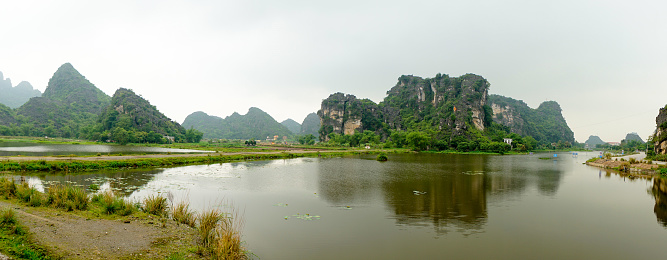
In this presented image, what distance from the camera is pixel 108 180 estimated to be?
62.6 feet

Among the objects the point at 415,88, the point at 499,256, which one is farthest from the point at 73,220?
the point at 415,88

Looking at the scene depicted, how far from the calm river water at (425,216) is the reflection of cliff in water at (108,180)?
2.2 inches

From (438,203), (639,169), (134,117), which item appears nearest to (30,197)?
(438,203)

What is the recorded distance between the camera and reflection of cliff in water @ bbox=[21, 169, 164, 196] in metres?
16.8

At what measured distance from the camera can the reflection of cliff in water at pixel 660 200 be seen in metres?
14.1

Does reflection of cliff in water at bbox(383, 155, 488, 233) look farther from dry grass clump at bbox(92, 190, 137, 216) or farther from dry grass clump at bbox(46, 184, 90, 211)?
dry grass clump at bbox(46, 184, 90, 211)

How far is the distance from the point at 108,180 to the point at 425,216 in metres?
20.2

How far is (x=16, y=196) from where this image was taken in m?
10.8

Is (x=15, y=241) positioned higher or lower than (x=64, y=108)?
lower

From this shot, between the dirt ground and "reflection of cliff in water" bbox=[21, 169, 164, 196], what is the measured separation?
7.23 meters

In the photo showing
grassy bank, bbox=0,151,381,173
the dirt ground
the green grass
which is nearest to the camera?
the green grass

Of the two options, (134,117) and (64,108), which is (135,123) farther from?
(64,108)

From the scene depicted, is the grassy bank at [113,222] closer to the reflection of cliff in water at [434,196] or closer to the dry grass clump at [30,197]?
the dry grass clump at [30,197]

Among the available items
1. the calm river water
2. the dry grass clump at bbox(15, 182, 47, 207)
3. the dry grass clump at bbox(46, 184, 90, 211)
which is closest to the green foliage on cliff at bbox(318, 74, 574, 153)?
the calm river water
